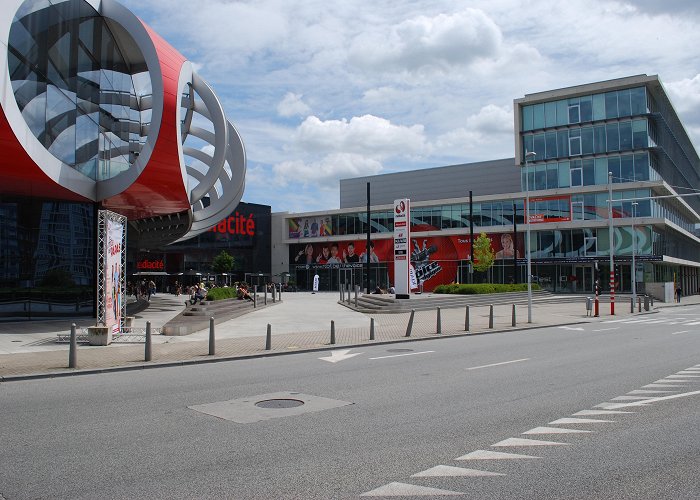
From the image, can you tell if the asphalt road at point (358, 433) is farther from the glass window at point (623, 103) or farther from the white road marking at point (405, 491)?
the glass window at point (623, 103)

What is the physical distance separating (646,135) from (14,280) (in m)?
55.6

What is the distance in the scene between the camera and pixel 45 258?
79.0 feet

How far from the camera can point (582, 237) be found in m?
59.8

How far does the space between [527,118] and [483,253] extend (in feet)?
57.2

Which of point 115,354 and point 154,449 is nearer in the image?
point 154,449

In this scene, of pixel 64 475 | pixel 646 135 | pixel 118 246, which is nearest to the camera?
pixel 64 475

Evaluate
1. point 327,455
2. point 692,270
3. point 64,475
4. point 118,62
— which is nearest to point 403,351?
point 327,455

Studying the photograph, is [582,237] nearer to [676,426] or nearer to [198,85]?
[198,85]

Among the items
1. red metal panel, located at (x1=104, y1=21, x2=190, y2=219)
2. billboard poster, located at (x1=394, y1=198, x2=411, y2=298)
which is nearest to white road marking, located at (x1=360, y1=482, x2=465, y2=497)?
red metal panel, located at (x1=104, y1=21, x2=190, y2=219)

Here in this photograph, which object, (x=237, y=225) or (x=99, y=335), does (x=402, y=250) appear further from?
(x=237, y=225)

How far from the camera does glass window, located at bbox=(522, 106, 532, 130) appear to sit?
6669 cm

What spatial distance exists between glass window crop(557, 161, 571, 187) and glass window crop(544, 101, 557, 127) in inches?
184

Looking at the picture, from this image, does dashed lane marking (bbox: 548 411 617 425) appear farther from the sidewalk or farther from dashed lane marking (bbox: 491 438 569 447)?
the sidewalk

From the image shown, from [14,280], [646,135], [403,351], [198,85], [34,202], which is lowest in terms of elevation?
[403,351]
